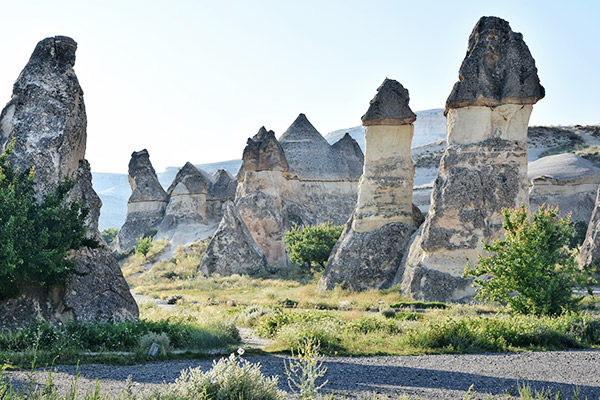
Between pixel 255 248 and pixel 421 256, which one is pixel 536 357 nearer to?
pixel 421 256

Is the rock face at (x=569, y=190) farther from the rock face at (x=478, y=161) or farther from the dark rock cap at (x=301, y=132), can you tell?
the rock face at (x=478, y=161)

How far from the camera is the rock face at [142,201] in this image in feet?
148

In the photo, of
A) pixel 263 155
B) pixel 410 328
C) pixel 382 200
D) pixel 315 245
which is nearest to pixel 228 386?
pixel 410 328

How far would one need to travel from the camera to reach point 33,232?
9617 mm

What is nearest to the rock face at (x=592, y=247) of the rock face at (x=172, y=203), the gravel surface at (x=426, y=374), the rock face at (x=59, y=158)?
the gravel surface at (x=426, y=374)

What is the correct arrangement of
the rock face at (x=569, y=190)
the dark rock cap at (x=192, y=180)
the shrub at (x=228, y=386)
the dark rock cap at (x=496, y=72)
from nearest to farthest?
the shrub at (x=228, y=386)
the dark rock cap at (x=496, y=72)
the rock face at (x=569, y=190)
the dark rock cap at (x=192, y=180)

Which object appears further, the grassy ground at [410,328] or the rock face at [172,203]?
the rock face at [172,203]

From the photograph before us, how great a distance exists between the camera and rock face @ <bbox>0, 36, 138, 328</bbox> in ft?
32.9

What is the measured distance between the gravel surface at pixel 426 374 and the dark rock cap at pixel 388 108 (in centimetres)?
1399

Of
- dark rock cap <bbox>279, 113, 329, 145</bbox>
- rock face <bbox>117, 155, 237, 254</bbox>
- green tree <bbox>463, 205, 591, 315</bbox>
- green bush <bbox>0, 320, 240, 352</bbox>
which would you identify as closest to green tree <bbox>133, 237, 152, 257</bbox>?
rock face <bbox>117, 155, 237, 254</bbox>

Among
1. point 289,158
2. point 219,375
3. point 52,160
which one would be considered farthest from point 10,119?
point 289,158

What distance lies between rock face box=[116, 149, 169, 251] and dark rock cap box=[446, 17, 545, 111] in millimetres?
31009

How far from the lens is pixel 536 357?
28.6 ft

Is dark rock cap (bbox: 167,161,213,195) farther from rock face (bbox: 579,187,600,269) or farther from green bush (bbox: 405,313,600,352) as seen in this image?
green bush (bbox: 405,313,600,352)
